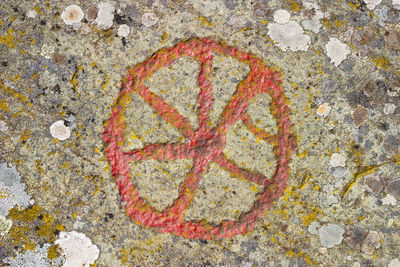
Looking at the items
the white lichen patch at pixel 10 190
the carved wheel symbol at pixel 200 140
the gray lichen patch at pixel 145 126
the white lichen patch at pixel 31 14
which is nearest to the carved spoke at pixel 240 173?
the carved wheel symbol at pixel 200 140

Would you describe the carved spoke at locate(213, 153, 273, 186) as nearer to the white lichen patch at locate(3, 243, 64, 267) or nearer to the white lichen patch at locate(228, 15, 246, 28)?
the white lichen patch at locate(228, 15, 246, 28)

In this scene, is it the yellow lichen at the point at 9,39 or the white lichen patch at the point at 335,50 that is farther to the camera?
the white lichen patch at the point at 335,50

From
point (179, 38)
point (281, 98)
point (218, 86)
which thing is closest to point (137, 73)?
point (179, 38)

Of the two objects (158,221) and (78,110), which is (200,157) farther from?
(78,110)

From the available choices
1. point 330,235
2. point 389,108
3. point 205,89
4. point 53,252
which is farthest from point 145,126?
point 389,108

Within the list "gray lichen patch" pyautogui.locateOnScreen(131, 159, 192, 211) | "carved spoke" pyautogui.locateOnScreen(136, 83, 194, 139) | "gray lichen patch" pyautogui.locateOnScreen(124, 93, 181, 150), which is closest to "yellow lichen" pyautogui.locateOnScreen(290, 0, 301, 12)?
"carved spoke" pyautogui.locateOnScreen(136, 83, 194, 139)

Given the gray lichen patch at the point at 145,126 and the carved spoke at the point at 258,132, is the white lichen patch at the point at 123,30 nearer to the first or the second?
the gray lichen patch at the point at 145,126
